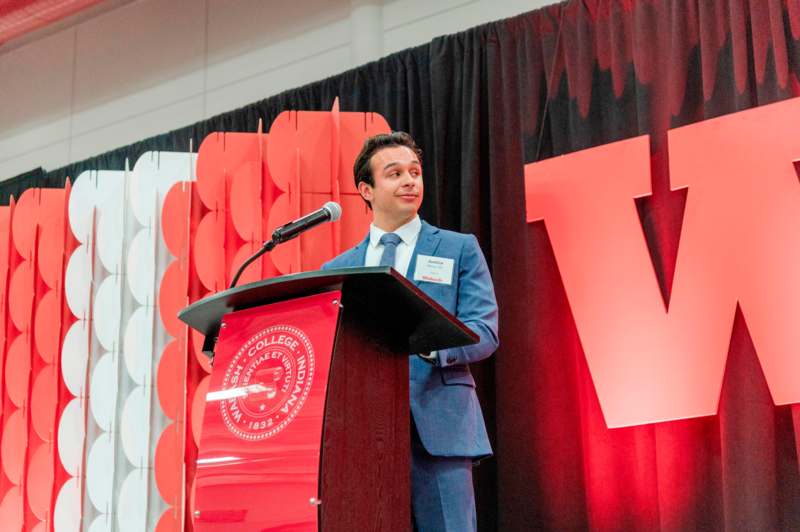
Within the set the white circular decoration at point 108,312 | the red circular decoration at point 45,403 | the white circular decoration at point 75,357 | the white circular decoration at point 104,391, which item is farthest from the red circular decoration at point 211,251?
the red circular decoration at point 45,403

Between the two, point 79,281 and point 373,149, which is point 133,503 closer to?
point 79,281

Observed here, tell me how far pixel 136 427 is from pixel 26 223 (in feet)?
4.04

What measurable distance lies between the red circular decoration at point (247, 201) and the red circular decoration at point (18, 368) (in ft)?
4.05

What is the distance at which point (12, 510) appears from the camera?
13.6 feet

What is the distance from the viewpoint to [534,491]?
3.96 metres

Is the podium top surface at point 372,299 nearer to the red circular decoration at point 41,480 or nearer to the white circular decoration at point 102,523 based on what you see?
the white circular decoration at point 102,523

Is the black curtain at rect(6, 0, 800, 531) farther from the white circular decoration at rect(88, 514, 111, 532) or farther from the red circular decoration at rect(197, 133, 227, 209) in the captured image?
the white circular decoration at rect(88, 514, 111, 532)

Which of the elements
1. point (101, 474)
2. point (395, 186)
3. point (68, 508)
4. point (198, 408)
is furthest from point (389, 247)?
point (68, 508)

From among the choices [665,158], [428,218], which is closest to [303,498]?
[665,158]

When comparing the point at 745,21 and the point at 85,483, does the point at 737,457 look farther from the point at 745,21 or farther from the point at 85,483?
the point at 85,483

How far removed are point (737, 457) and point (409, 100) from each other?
7.42 ft

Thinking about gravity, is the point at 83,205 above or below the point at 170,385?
above

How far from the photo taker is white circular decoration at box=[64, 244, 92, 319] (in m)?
4.03

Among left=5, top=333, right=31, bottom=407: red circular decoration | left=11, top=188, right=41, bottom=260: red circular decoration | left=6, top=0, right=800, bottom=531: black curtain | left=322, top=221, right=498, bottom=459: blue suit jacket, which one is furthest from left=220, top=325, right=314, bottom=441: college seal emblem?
left=11, top=188, right=41, bottom=260: red circular decoration
